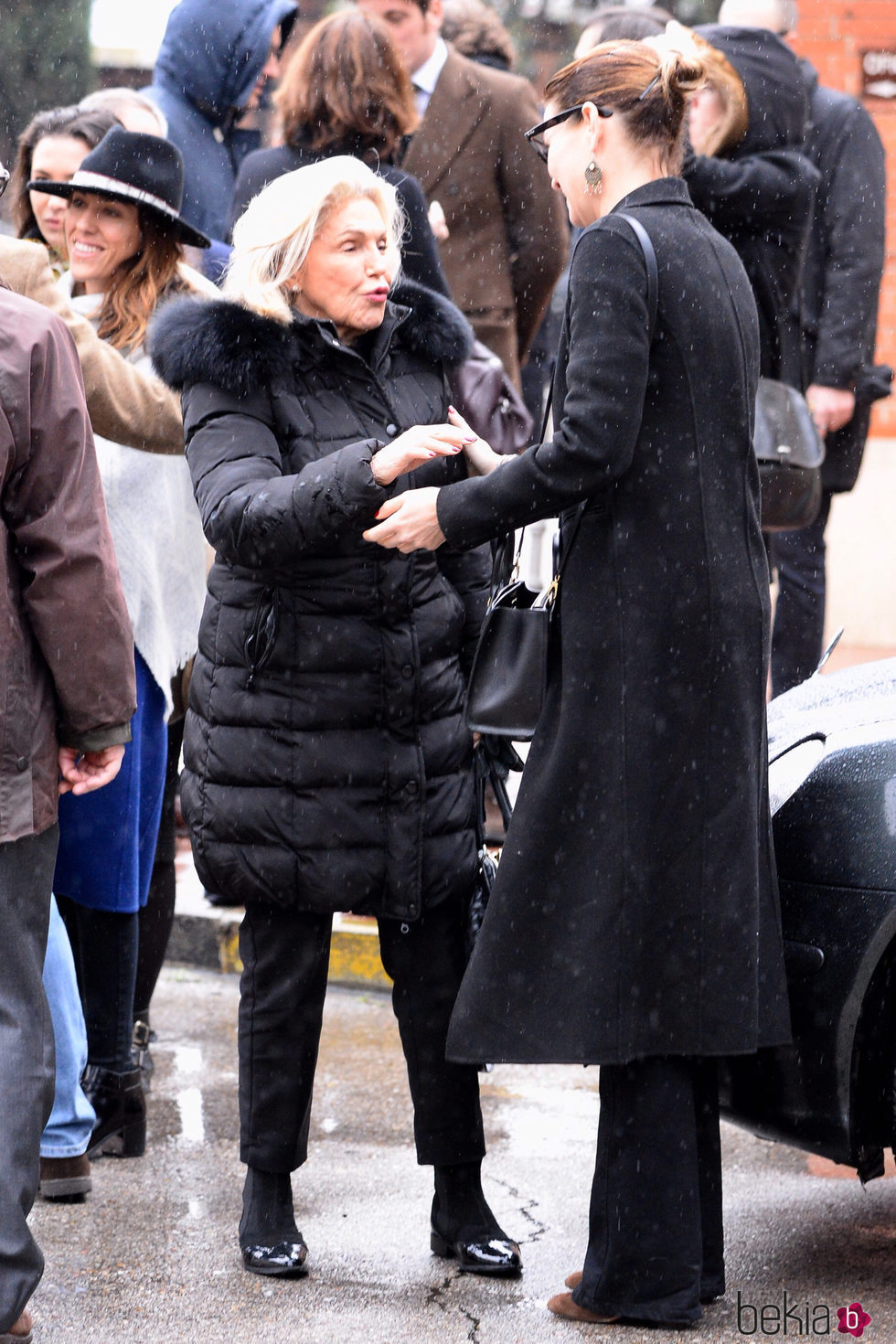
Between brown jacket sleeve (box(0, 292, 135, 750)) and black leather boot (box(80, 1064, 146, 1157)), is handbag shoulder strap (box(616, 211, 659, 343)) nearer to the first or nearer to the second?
brown jacket sleeve (box(0, 292, 135, 750))

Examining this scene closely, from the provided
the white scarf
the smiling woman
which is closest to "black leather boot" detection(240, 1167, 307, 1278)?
the white scarf

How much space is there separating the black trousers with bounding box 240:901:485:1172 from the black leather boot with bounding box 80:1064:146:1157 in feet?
2.43

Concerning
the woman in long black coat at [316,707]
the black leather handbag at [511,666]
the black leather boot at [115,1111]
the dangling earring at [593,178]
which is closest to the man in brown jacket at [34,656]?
the woman in long black coat at [316,707]

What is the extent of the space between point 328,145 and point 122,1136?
2799 millimetres

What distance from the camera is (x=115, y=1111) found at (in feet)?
14.4

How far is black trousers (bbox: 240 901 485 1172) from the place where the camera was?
368 centimetres

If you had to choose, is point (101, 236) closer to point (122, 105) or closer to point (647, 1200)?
point (122, 105)

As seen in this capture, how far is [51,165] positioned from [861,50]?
6.57 metres

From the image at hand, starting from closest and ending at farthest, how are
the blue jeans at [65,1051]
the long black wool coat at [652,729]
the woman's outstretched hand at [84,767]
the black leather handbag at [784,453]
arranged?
the long black wool coat at [652,729], the woman's outstretched hand at [84,767], the blue jeans at [65,1051], the black leather handbag at [784,453]

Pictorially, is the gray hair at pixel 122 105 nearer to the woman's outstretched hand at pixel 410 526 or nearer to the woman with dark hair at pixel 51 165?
the woman with dark hair at pixel 51 165

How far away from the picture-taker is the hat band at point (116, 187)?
4395mm

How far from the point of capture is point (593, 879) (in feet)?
10.9

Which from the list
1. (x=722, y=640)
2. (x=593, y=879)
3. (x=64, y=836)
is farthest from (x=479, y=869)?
(x=64, y=836)

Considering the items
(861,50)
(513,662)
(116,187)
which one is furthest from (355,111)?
(861,50)
